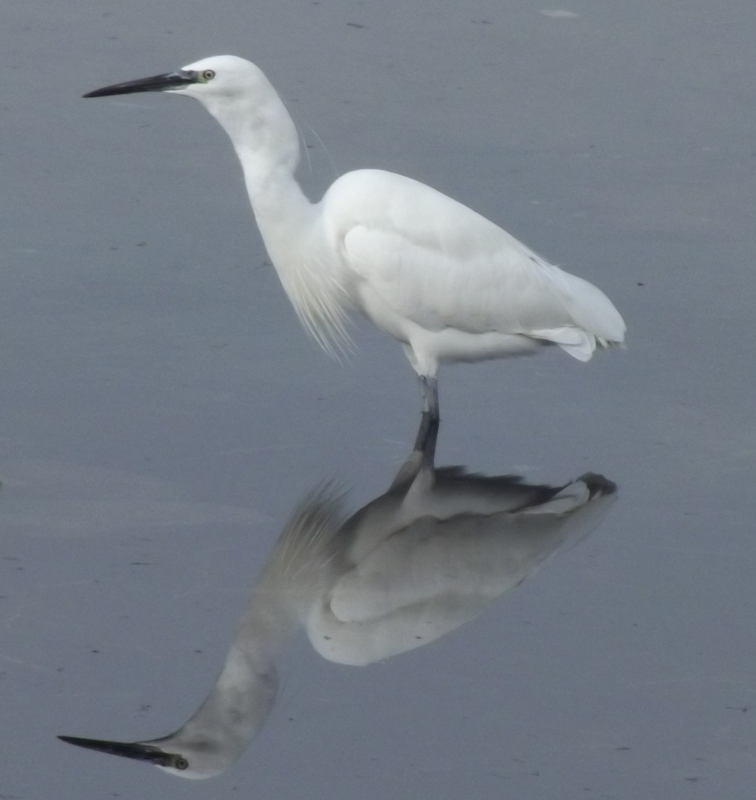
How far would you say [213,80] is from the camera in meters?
4.25

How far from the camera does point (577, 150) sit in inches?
Result: 241

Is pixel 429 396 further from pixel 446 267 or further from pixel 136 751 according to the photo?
pixel 136 751

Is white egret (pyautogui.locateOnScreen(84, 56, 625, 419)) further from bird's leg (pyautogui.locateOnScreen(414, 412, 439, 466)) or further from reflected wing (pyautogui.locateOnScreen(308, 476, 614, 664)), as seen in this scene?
reflected wing (pyautogui.locateOnScreen(308, 476, 614, 664))

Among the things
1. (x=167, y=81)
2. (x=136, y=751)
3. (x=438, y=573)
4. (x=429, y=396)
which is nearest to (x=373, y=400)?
(x=429, y=396)

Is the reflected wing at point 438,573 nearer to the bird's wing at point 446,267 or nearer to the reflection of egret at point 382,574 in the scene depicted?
the reflection of egret at point 382,574

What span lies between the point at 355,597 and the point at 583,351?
4.06ft

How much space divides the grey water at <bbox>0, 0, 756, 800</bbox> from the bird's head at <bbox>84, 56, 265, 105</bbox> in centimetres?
78

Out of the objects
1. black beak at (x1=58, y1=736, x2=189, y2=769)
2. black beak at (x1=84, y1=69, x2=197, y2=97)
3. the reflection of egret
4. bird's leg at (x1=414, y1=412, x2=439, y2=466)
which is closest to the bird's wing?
bird's leg at (x1=414, y1=412, x2=439, y2=466)

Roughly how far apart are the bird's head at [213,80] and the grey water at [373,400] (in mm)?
785

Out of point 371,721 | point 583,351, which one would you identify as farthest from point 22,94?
point 371,721

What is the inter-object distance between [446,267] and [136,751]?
1939 mm

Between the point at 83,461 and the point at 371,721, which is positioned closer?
the point at 371,721

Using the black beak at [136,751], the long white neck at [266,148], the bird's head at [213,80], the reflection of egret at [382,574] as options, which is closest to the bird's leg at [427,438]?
the reflection of egret at [382,574]

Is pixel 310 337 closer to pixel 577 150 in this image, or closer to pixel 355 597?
pixel 355 597
